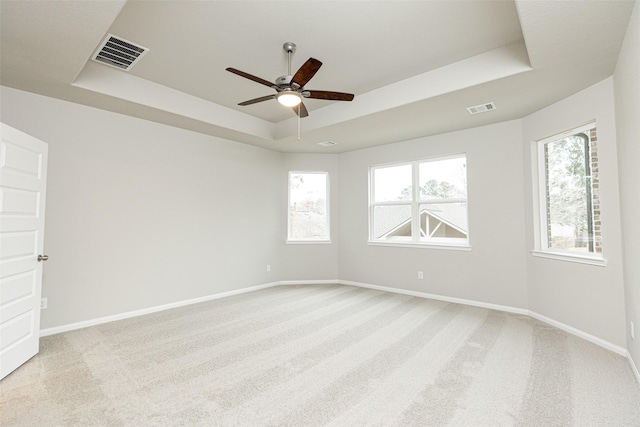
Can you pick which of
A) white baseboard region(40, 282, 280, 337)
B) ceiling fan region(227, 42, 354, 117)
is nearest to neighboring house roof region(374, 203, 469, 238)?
white baseboard region(40, 282, 280, 337)

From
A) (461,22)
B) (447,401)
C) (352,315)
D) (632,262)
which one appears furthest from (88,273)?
(632,262)

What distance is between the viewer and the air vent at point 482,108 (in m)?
3.69

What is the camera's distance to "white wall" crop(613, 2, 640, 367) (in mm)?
2156

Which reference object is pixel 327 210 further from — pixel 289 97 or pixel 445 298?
pixel 289 97

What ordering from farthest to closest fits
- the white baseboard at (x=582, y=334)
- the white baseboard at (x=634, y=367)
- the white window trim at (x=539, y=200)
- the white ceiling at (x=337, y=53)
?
the white window trim at (x=539, y=200), the white baseboard at (x=582, y=334), the white baseboard at (x=634, y=367), the white ceiling at (x=337, y=53)

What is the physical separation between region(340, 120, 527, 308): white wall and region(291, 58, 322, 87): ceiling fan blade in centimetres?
307

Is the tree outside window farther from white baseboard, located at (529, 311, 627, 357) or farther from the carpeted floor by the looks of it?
the carpeted floor

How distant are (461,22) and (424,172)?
2825 millimetres

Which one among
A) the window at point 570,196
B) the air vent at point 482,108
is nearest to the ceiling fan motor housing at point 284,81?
the air vent at point 482,108

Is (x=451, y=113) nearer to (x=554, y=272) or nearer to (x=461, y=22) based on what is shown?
(x=461, y=22)

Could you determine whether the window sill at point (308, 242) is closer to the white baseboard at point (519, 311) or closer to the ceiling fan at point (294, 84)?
the white baseboard at point (519, 311)

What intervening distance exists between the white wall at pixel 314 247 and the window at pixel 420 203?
0.77m

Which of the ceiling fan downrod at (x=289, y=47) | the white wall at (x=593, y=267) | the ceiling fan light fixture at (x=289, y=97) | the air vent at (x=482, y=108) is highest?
the ceiling fan downrod at (x=289, y=47)

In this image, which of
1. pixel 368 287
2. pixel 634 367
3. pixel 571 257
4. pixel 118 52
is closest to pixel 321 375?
pixel 634 367
